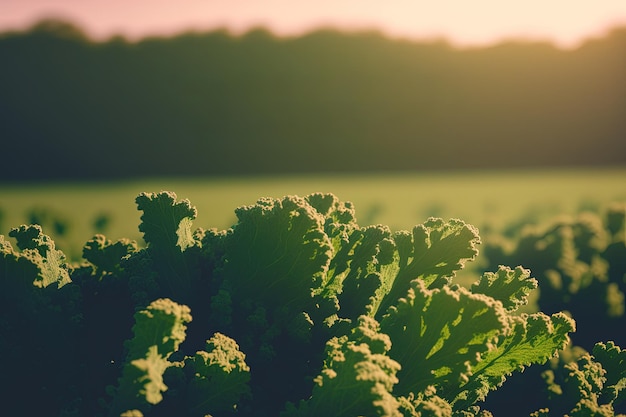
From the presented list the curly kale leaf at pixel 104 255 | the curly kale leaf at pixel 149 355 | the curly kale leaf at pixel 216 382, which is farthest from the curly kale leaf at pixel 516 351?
the curly kale leaf at pixel 104 255

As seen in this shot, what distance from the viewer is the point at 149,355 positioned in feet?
4.44

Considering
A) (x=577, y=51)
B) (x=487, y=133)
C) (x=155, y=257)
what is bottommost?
(x=155, y=257)

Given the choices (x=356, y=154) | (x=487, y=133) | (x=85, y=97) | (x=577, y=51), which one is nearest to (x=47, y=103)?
(x=85, y=97)

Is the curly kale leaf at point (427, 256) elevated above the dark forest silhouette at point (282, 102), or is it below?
below

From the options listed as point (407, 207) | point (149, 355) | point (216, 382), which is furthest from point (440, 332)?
point (407, 207)

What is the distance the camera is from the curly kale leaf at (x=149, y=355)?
4.28 ft

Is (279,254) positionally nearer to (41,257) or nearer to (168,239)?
(168,239)

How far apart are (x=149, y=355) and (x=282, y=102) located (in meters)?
26.9

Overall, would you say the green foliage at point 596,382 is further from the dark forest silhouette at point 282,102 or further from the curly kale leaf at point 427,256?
the dark forest silhouette at point 282,102

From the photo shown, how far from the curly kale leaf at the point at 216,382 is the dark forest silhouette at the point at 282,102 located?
26228 mm

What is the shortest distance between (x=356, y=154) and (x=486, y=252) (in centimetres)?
2488

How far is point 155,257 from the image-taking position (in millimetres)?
1746

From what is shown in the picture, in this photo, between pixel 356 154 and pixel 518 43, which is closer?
pixel 518 43

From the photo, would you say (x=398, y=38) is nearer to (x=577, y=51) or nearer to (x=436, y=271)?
(x=577, y=51)
